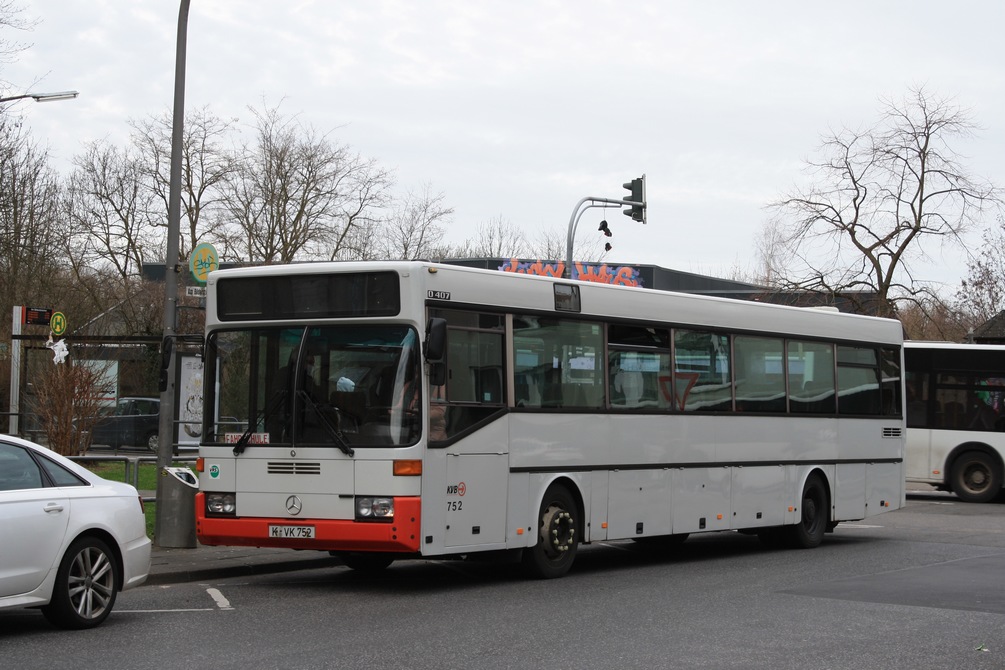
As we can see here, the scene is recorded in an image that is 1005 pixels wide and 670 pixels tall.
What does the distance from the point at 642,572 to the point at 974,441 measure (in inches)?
574

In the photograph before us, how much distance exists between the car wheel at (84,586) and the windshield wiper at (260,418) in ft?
8.01

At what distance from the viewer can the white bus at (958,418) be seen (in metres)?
26.1

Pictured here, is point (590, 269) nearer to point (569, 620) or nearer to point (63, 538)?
point (569, 620)

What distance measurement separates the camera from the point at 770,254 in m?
Answer: 45.8

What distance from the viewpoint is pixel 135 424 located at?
3512 cm

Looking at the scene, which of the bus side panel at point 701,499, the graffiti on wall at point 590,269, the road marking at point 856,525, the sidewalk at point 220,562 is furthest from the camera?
the graffiti on wall at point 590,269

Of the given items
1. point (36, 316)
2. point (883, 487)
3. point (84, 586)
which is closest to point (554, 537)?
point (84, 586)

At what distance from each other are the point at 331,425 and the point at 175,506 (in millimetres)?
3857

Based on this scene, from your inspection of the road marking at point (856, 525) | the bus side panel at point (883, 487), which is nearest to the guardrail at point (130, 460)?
the bus side panel at point (883, 487)

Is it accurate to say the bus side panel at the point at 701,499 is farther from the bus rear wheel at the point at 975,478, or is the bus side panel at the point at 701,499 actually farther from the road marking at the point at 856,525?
the bus rear wheel at the point at 975,478

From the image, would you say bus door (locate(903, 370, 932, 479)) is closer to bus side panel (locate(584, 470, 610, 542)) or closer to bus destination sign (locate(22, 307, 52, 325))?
bus side panel (locate(584, 470, 610, 542))

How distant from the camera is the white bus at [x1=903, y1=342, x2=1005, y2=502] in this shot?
26.1m

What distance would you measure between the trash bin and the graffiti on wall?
4033cm

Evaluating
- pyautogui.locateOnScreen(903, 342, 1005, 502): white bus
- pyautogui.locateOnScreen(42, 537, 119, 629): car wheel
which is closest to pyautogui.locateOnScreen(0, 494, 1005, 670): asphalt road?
pyautogui.locateOnScreen(42, 537, 119, 629): car wheel
